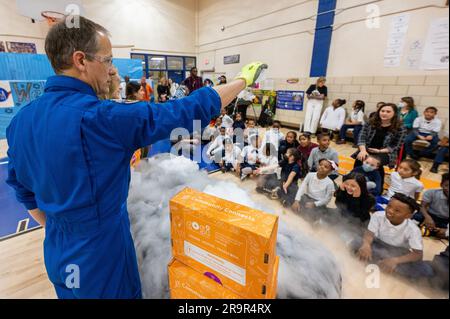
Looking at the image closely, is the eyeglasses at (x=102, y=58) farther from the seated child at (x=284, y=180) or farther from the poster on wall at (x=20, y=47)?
the poster on wall at (x=20, y=47)

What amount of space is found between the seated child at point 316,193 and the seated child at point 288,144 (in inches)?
21.9

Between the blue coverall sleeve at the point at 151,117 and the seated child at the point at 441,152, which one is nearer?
the seated child at the point at 441,152

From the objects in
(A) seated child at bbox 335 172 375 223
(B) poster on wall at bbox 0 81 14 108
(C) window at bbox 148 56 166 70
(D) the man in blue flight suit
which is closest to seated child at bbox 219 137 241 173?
(A) seated child at bbox 335 172 375 223

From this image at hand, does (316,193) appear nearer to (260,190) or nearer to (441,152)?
(260,190)

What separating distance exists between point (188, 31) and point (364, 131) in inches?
308

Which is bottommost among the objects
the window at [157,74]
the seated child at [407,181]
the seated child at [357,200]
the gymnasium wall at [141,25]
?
the seated child at [357,200]

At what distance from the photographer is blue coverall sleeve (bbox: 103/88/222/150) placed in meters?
0.58

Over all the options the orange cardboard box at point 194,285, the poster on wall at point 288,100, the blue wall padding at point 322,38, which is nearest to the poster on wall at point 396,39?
the orange cardboard box at point 194,285

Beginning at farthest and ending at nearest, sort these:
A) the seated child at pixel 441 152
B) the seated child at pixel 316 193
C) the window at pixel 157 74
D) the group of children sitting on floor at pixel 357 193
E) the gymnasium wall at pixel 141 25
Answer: the window at pixel 157 74 → the gymnasium wall at pixel 141 25 → the seated child at pixel 316 193 → the group of children sitting on floor at pixel 357 193 → the seated child at pixel 441 152

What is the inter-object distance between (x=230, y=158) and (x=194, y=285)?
1.93m

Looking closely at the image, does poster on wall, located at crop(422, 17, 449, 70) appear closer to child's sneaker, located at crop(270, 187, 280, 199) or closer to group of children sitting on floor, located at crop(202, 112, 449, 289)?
group of children sitting on floor, located at crop(202, 112, 449, 289)

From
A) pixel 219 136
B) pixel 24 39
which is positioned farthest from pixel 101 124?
pixel 24 39

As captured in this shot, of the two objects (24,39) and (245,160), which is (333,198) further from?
(24,39)

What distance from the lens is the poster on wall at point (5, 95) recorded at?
11.1 ft
